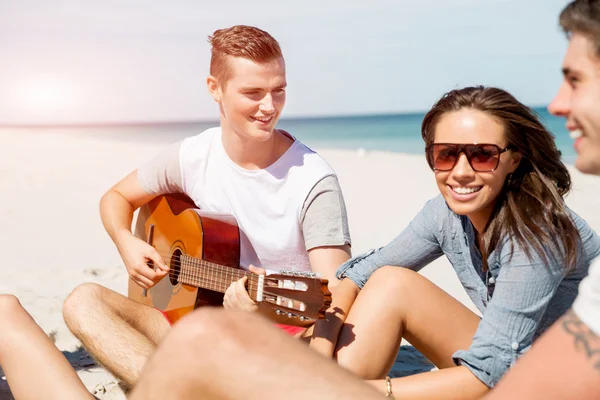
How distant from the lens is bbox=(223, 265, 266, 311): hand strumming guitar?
3182 mm


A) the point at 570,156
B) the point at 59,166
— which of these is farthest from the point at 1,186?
the point at 570,156

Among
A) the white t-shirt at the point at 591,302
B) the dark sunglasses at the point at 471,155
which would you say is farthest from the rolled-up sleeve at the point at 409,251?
the white t-shirt at the point at 591,302

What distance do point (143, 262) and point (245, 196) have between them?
67 centimetres

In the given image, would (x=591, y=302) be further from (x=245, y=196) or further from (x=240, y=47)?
(x=240, y=47)

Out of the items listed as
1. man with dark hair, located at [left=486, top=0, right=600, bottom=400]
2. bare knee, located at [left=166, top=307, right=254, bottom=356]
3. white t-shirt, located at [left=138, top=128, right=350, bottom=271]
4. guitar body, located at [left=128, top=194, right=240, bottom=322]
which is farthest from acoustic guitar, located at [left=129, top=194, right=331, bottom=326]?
man with dark hair, located at [left=486, top=0, right=600, bottom=400]

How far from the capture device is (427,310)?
3176 mm

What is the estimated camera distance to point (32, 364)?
2.97 m

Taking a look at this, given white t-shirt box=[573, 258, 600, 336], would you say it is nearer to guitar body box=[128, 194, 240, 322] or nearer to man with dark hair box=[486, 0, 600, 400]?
man with dark hair box=[486, 0, 600, 400]

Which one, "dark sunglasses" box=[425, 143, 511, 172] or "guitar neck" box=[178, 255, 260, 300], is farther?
"guitar neck" box=[178, 255, 260, 300]

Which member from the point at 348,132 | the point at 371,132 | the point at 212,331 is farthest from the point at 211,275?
the point at 348,132

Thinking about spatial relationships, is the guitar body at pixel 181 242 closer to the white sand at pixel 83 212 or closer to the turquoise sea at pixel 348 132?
the white sand at pixel 83 212

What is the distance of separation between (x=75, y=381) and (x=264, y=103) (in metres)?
1.61

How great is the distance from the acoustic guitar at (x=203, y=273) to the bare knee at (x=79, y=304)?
15.9 inches

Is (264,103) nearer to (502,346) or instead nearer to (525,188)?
(525,188)
